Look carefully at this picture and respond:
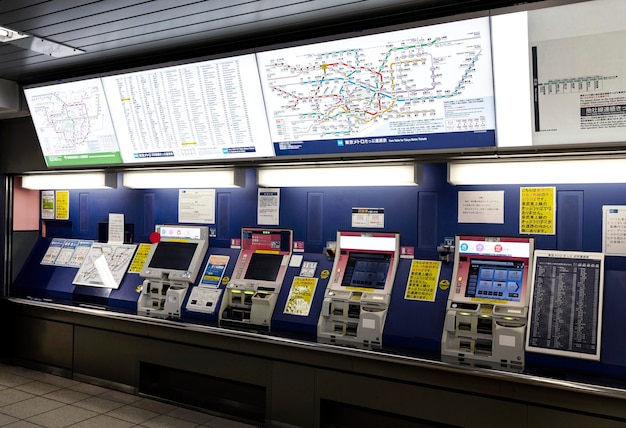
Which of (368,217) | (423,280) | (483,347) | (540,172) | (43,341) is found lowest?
(43,341)

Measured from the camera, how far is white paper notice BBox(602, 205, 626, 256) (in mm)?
3441

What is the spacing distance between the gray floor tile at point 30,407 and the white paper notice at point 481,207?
3.93 meters

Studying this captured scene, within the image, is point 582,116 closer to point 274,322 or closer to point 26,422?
point 274,322

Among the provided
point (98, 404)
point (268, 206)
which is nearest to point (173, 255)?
point (268, 206)

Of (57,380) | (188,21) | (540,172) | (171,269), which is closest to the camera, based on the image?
(540,172)

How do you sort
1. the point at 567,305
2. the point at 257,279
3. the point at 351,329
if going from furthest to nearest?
the point at 257,279, the point at 351,329, the point at 567,305

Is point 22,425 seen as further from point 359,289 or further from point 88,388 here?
point 359,289

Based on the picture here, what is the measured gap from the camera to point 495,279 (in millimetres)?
3701

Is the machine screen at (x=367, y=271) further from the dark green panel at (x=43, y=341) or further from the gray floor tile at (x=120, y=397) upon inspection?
the dark green panel at (x=43, y=341)

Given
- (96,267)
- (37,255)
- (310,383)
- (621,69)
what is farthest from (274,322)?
(37,255)

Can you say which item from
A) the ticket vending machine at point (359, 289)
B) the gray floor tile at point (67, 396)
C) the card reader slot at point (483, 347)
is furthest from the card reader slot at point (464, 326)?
the gray floor tile at point (67, 396)

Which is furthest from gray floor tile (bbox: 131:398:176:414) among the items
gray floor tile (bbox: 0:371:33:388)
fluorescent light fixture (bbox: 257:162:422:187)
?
fluorescent light fixture (bbox: 257:162:422:187)

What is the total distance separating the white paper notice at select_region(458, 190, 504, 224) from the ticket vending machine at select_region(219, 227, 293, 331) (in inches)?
60.9

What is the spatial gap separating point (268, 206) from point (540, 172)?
2357mm
